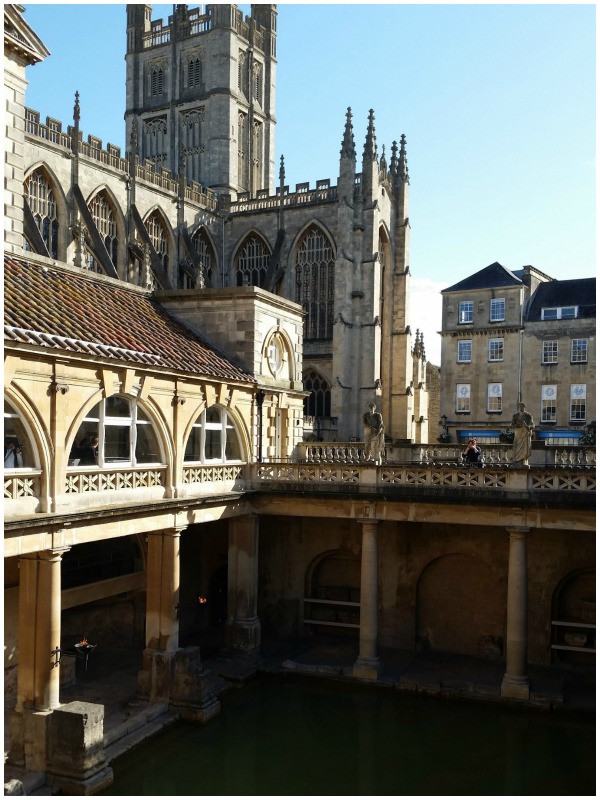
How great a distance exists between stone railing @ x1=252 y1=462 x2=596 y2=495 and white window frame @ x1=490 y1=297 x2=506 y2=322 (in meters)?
31.9

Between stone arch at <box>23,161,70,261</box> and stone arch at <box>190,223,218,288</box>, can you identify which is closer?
stone arch at <box>23,161,70,261</box>

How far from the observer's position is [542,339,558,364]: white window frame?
50.1 meters

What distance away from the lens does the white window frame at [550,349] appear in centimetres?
5014

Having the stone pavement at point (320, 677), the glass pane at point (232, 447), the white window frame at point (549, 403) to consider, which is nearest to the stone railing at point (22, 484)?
the stone pavement at point (320, 677)

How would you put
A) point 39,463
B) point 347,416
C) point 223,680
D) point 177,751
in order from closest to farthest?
point 39,463, point 177,751, point 223,680, point 347,416

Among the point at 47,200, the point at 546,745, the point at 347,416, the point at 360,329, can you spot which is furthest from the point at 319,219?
the point at 546,745

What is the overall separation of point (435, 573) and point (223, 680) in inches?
303

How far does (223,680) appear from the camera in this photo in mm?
21391

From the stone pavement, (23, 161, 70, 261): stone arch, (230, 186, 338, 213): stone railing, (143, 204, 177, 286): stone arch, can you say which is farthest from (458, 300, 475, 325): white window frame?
the stone pavement

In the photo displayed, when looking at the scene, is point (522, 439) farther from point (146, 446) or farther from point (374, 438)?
point (146, 446)

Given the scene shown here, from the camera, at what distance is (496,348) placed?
52000 mm

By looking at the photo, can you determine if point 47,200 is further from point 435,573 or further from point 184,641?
point 435,573

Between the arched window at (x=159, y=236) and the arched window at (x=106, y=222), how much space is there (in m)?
3.18

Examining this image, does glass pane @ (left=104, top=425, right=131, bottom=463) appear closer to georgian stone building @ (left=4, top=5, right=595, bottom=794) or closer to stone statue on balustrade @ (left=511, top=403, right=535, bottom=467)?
georgian stone building @ (left=4, top=5, right=595, bottom=794)
